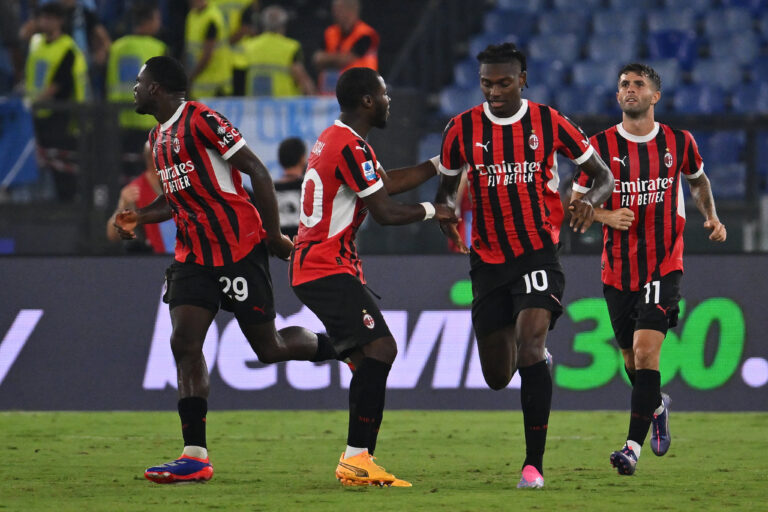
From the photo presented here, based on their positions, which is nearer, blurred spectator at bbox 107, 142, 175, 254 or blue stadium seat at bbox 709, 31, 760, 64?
blurred spectator at bbox 107, 142, 175, 254

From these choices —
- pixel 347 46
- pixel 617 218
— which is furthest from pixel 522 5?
pixel 617 218

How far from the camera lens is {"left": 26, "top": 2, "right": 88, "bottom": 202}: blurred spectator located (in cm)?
1176

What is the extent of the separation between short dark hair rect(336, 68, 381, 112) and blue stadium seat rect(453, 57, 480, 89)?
1081 centimetres

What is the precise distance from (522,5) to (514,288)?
39.6ft

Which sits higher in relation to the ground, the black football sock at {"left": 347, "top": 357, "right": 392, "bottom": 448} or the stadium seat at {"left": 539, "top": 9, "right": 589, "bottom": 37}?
the stadium seat at {"left": 539, "top": 9, "right": 589, "bottom": 37}

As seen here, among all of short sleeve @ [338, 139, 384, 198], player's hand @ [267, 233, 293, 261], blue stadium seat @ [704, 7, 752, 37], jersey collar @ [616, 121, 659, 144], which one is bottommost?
player's hand @ [267, 233, 293, 261]

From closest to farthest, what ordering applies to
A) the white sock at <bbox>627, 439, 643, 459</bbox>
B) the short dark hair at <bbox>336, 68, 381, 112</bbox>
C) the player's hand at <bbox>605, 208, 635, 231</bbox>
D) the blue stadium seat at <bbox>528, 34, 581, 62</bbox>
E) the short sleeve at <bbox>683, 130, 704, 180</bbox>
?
the short dark hair at <bbox>336, 68, 381, 112</bbox> → the white sock at <bbox>627, 439, 643, 459</bbox> → the player's hand at <bbox>605, 208, 635, 231</bbox> → the short sleeve at <bbox>683, 130, 704, 180</bbox> → the blue stadium seat at <bbox>528, 34, 581, 62</bbox>

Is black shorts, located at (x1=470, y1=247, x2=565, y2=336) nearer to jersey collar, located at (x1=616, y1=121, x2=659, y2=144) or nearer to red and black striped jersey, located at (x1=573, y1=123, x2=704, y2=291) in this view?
red and black striped jersey, located at (x1=573, y1=123, x2=704, y2=291)

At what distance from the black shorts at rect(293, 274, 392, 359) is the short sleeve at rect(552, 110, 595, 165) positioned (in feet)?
3.95

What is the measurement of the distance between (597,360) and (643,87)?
3.13 meters

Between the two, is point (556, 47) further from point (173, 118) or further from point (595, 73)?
point (173, 118)

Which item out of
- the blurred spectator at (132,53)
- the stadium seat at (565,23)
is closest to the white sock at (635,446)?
the blurred spectator at (132,53)

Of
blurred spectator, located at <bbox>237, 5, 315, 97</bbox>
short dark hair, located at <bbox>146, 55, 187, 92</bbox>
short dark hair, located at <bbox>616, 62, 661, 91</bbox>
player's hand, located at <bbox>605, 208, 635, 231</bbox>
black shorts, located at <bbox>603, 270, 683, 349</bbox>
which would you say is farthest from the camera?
blurred spectator, located at <bbox>237, 5, 315, 97</bbox>

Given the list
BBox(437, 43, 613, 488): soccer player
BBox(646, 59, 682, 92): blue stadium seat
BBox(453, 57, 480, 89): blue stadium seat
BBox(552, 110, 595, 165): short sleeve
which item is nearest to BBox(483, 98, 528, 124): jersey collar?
BBox(437, 43, 613, 488): soccer player
